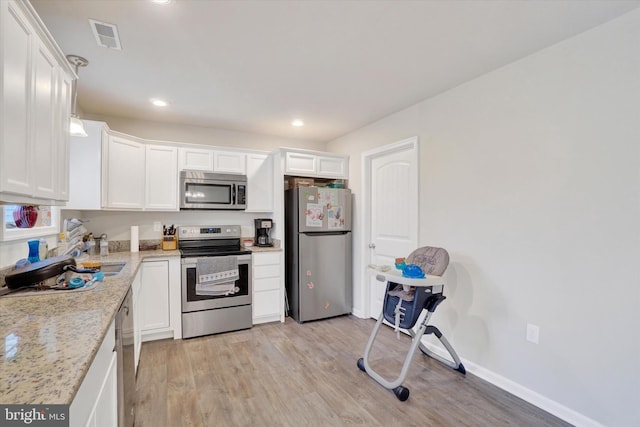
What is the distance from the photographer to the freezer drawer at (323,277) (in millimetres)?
3648

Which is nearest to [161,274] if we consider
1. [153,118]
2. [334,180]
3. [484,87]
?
[153,118]

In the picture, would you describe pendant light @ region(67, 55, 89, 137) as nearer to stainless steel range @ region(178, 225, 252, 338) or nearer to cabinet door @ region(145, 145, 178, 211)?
cabinet door @ region(145, 145, 178, 211)

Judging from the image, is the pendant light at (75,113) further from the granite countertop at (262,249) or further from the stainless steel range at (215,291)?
the granite countertop at (262,249)

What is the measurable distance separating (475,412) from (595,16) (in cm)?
256

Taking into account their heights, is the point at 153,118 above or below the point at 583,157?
above

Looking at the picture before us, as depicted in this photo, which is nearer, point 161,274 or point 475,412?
point 475,412

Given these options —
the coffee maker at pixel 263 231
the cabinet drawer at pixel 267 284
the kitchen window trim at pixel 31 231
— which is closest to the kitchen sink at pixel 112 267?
the kitchen window trim at pixel 31 231

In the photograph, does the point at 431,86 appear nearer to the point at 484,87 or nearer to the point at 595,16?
the point at 484,87

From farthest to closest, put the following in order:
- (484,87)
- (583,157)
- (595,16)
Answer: (484,87) < (583,157) < (595,16)

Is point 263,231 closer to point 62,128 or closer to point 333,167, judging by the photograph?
point 333,167

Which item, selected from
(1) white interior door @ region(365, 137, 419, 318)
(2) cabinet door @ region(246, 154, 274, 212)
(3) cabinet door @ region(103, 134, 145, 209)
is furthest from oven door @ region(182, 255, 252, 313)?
(1) white interior door @ region(365, 137, 419, 318)

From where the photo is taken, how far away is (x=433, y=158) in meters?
2.90

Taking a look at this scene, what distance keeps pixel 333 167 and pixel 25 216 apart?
121 inches

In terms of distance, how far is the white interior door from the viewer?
3.16 metres
